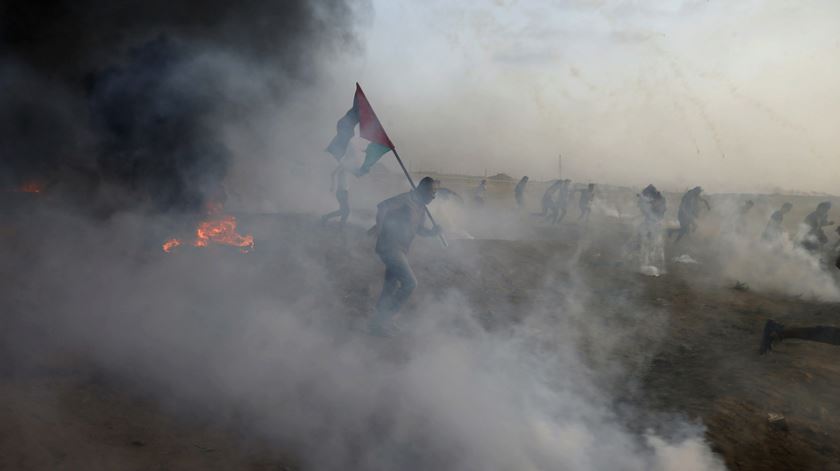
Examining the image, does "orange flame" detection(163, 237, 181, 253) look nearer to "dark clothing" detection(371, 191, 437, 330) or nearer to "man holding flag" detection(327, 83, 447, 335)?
"man holding flag" detection(327, 83, 447, 335)

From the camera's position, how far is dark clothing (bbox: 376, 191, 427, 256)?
5594mm

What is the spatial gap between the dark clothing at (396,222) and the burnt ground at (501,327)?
145 centimetres

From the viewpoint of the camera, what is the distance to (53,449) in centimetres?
312

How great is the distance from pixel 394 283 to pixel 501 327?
1.69 meters

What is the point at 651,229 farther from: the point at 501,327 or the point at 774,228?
the point at 501,327

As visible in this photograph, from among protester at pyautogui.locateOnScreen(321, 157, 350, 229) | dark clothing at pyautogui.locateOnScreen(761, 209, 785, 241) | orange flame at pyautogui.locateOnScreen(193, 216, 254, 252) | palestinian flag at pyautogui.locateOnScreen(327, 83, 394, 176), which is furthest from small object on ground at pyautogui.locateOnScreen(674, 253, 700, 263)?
orange flame at pyautogui.locateOnScreen(193, 216, 254, 252)

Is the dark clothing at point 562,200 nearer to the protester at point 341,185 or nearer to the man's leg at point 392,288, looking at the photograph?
the protester at point 341,185

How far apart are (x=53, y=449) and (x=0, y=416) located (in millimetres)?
513

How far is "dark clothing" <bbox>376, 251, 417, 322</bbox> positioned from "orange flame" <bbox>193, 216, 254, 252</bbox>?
3290 mm

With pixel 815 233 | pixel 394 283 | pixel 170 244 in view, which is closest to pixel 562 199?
pixel 815 233

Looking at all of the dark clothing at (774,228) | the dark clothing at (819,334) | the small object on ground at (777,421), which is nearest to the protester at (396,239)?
the small object on ground at (777,421)

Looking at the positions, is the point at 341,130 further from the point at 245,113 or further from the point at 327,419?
the point at 245,113

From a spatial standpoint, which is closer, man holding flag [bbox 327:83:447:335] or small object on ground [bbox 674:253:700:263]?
man holding flag [bbox 327:83:447:335]

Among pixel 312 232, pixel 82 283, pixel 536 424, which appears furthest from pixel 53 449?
pixel 312 232
